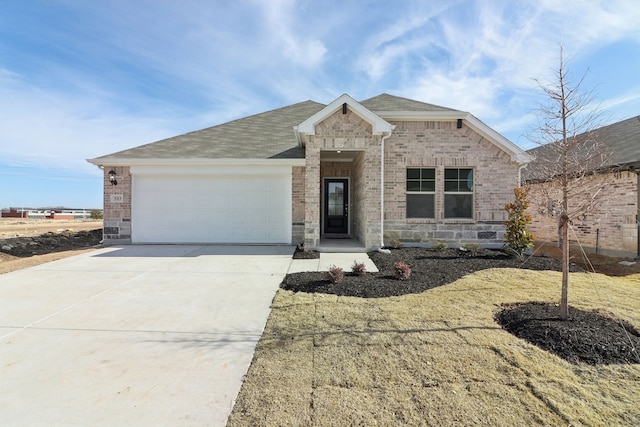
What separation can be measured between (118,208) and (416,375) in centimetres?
1141

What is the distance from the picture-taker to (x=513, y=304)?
468 cm

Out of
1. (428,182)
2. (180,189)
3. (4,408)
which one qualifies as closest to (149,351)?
(4,408)

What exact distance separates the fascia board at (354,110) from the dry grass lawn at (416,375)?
5.89 meters

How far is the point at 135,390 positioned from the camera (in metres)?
2.63

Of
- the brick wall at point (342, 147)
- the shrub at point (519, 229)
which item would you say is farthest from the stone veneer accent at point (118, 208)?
the shrub at point (519, 229)

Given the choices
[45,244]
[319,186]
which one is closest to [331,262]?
[319,186]

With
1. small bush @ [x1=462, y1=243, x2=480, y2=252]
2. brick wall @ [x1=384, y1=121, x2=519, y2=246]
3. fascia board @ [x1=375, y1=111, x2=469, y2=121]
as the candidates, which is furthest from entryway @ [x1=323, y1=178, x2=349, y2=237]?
small bush @ [x1=462, y1=243, x2=480, y2=252]

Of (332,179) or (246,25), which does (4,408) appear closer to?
(246,25)

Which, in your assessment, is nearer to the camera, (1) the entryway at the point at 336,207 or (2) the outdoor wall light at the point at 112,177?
(2) the outdoor wall light at the point at 112,177

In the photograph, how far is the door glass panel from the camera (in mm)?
12891

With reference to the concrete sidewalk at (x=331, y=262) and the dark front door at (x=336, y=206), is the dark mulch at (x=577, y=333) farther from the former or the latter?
the dark front door at (x=336, y=206)

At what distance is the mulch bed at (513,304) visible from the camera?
3246mm

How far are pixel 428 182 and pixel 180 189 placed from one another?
8.45 metres

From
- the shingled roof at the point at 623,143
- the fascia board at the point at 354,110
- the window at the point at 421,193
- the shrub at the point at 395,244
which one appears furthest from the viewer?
the window at the point at 421,193
